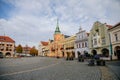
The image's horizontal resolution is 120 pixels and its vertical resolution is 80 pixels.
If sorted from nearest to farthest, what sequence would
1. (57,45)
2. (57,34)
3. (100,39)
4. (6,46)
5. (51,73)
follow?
(51,73)
(100,39)
(57,45)
(57,34)
(6,46)

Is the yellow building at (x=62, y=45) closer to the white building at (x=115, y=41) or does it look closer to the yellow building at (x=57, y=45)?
the yellow building at (x=57, y=45)

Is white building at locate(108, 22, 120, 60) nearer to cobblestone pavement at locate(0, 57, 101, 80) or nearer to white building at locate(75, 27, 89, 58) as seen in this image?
white building at locate(75, 27, 89, 58)

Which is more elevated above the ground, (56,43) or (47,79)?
(56,43)

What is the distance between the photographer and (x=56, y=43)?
6900cm

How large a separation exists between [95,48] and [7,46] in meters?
60.6

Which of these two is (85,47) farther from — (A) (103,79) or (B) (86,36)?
(A) (103,79)

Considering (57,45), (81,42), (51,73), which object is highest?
(57,45)

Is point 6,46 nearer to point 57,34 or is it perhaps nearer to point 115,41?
point 57,34

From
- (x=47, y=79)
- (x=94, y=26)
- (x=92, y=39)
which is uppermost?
(x=94, y=26)

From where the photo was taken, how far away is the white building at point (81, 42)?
43606mm

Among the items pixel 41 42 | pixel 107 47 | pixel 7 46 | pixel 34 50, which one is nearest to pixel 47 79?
pixel 107 47

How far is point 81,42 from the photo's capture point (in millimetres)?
45750

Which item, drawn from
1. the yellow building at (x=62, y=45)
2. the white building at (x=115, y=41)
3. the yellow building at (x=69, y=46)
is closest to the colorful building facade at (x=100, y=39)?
the white building at (x=115, y=41)

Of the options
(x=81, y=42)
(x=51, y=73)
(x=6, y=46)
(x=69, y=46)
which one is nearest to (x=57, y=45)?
(x=69, y=46)
